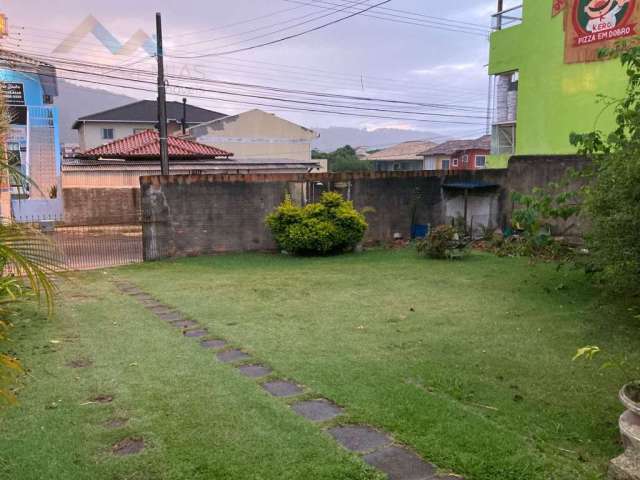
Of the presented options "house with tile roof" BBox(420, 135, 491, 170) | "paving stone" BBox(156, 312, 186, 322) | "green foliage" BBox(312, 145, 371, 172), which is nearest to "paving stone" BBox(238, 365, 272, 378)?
"paving stone" BBox(156, 312, 186, 322)

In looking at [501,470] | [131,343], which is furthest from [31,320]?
[501,470]

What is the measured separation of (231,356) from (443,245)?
6685 mm

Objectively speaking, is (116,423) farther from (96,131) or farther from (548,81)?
(96,131)

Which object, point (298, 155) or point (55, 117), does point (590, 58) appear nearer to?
point (55, 117)

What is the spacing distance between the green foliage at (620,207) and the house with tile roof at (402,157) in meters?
46.7

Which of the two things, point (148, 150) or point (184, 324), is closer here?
point (184, 324)

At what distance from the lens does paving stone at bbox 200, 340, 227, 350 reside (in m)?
5.29

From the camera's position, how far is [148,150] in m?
21.2

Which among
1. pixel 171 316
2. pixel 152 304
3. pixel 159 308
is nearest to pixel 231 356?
pixel 171 316

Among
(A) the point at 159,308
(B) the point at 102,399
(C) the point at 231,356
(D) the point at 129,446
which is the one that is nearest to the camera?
(D) the point at 129,446

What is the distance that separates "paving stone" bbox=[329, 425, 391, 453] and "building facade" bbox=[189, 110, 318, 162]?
3074cm

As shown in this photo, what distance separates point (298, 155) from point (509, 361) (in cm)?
3331

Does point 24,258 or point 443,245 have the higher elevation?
point 24,258

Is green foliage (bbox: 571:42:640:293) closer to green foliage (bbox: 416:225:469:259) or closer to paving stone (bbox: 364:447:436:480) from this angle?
paving stone (bbox: 364:447:436:480)
